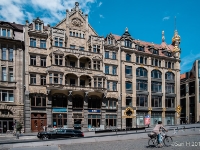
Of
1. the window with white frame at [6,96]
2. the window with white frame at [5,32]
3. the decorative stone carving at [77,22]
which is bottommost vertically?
the window with white frame at [6,96]

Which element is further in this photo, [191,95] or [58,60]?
[191,95]

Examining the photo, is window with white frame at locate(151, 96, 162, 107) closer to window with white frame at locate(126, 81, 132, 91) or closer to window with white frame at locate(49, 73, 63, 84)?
window with white frame at locate(126, 81, 132, 91)

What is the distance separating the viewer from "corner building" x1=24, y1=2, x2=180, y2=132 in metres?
44.3

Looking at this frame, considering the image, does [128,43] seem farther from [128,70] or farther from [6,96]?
[6,96]

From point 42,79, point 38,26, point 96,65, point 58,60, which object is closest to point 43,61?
point 58,60

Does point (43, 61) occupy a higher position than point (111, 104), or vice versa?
point (43, 61)

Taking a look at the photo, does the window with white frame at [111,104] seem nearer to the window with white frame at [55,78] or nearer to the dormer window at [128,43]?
the window with white frame at [55,78]

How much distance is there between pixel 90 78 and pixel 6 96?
14.9 m

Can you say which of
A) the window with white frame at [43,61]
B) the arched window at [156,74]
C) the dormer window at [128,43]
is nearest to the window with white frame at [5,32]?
the window with white frame at [43,61]

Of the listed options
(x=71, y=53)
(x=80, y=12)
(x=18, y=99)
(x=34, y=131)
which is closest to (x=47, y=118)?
(x=34, y=131)

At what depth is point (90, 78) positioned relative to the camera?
48.3m

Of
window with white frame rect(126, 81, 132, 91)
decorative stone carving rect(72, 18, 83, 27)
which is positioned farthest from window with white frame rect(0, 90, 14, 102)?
window with white frame rect(126, 81, 132, 91)

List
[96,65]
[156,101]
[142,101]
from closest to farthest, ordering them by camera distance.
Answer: [96,65] → [142,101] → [156,101]

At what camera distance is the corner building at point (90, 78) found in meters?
44.3
